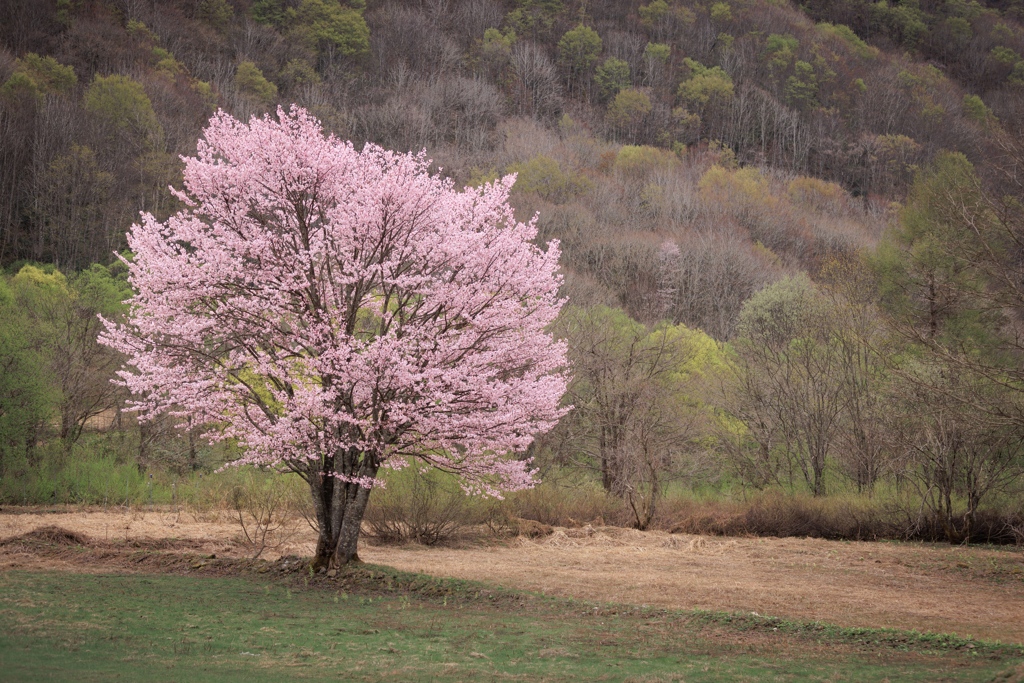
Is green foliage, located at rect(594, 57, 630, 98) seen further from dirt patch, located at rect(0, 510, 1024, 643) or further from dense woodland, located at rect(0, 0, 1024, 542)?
dirt patch, located at rect(0, 510, 1024, 643)

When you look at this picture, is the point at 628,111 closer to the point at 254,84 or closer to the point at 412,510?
the point at 254,84

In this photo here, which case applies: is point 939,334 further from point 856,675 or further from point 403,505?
point 856,675

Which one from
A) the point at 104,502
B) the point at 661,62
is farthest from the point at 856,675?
the point at 661,62

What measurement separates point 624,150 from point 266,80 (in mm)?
46977

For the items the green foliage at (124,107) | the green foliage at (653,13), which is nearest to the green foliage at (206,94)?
the green foliage at (124,107)

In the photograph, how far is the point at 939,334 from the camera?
96.2 feet

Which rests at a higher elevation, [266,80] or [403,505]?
[266,80]

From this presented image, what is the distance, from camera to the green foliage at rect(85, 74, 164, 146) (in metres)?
64.7

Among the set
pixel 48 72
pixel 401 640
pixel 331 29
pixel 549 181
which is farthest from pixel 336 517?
pixel 331 29

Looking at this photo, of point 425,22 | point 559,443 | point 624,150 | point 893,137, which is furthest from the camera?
point 425,22

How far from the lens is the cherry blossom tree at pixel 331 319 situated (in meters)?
15.1

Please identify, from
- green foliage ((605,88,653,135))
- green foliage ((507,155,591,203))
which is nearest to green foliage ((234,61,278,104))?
green foliage ((507,155,591,203))

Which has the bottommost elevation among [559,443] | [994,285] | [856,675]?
[856,675]

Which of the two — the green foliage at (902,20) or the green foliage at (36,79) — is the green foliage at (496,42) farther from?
the green foliage at (36,79)
